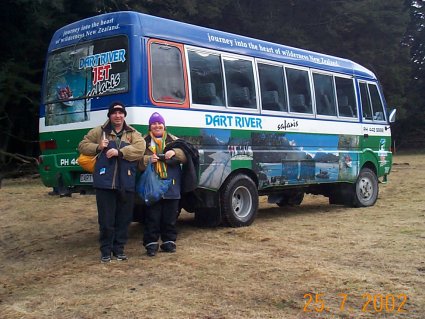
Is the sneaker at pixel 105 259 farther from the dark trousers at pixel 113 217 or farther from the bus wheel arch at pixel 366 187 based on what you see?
the bus wheel arch at pixel 366 187

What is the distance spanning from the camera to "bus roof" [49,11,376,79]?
712 centimetres

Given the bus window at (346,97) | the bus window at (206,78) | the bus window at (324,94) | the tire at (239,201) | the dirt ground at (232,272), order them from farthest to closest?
the bus window at (346,97)
the bus window at (324,94)
the tire at (239,201)
the bus window at (206,78)
the dirt ground at (232,272)

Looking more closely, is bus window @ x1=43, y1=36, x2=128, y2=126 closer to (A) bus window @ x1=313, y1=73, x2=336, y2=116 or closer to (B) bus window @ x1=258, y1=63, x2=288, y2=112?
(B) bus window @ x1=258, y1=63, x2=288, y2=112

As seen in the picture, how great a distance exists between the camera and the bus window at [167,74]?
280 inches

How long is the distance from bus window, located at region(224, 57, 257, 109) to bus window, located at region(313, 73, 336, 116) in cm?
180

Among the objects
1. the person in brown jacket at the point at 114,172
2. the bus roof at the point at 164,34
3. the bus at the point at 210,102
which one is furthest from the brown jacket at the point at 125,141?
the bus roof at the point at 164,34

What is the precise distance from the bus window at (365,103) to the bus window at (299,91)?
1.99 metres

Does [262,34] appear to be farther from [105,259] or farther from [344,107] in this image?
[105,259]

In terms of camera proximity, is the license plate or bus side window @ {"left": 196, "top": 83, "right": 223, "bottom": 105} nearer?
the license plate

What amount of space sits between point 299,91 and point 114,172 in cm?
450

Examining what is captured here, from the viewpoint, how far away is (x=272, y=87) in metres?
9.02

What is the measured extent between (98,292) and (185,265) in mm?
1204

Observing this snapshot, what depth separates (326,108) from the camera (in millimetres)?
10203

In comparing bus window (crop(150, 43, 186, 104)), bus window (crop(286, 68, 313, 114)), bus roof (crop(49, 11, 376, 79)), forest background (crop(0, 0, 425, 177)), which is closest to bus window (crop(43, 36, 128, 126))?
bus roof (crop(49, 11, 376, 79))
